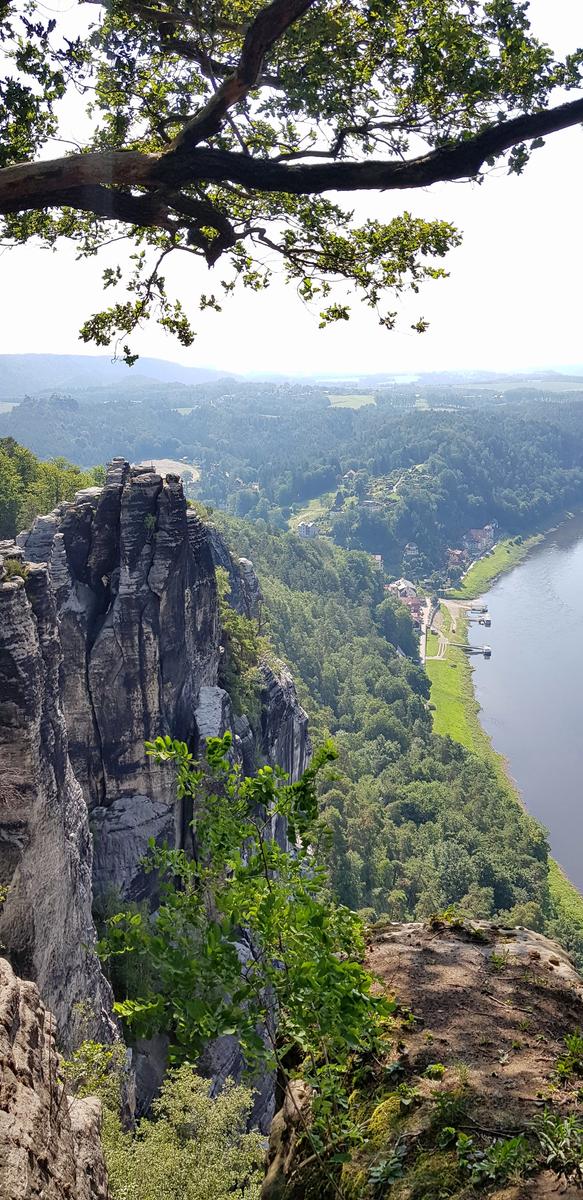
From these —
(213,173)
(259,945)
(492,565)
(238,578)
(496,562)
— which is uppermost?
(213,173)

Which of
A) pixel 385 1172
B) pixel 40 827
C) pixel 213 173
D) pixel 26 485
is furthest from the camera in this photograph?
pixel 26 485

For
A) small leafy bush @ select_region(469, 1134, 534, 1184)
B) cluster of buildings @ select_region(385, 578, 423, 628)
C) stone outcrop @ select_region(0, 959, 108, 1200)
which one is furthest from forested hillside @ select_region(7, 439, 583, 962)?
small leafy bush @ select_region(469, 1134, 534, 1184)

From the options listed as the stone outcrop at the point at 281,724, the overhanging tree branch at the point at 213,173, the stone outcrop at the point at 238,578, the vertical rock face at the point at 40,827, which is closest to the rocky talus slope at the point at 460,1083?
the overhanging tree branch at the point at 213,173

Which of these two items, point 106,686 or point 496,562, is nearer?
point 106,686

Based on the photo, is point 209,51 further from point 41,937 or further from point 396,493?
point 396,493

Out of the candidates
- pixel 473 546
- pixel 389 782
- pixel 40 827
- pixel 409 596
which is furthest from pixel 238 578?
pixel 473 546

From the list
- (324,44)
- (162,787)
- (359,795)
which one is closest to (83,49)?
(324,44)

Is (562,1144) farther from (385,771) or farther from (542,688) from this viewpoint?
(542,688)
